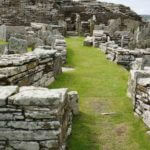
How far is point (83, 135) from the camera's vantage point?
9.71 meters

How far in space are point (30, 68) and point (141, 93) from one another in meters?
3.70

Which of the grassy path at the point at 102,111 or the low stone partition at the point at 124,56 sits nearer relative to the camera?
the grassy path at the point at 102,111

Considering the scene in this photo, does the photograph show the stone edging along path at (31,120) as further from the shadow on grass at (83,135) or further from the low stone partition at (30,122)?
the shadow on grass at (83,135)

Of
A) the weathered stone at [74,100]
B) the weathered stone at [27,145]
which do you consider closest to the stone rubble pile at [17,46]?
the weathered stone at [74,100]

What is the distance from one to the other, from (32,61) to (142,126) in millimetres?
4384

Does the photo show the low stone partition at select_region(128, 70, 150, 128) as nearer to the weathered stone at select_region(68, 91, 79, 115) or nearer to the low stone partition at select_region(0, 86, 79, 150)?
the weathered stone at select_region(68, 91, 79, 115)

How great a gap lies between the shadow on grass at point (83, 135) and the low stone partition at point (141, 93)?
1.38 meters

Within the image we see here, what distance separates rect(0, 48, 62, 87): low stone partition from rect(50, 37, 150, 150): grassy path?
462mm

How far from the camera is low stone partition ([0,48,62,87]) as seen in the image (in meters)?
11.4

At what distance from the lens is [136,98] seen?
37.4 feet

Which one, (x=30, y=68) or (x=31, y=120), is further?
(x=30, y=68)

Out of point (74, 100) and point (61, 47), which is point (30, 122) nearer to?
point (74, 100)

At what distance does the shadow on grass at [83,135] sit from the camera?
9.14 m

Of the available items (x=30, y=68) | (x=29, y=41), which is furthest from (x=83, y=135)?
(x=29, y=41)
